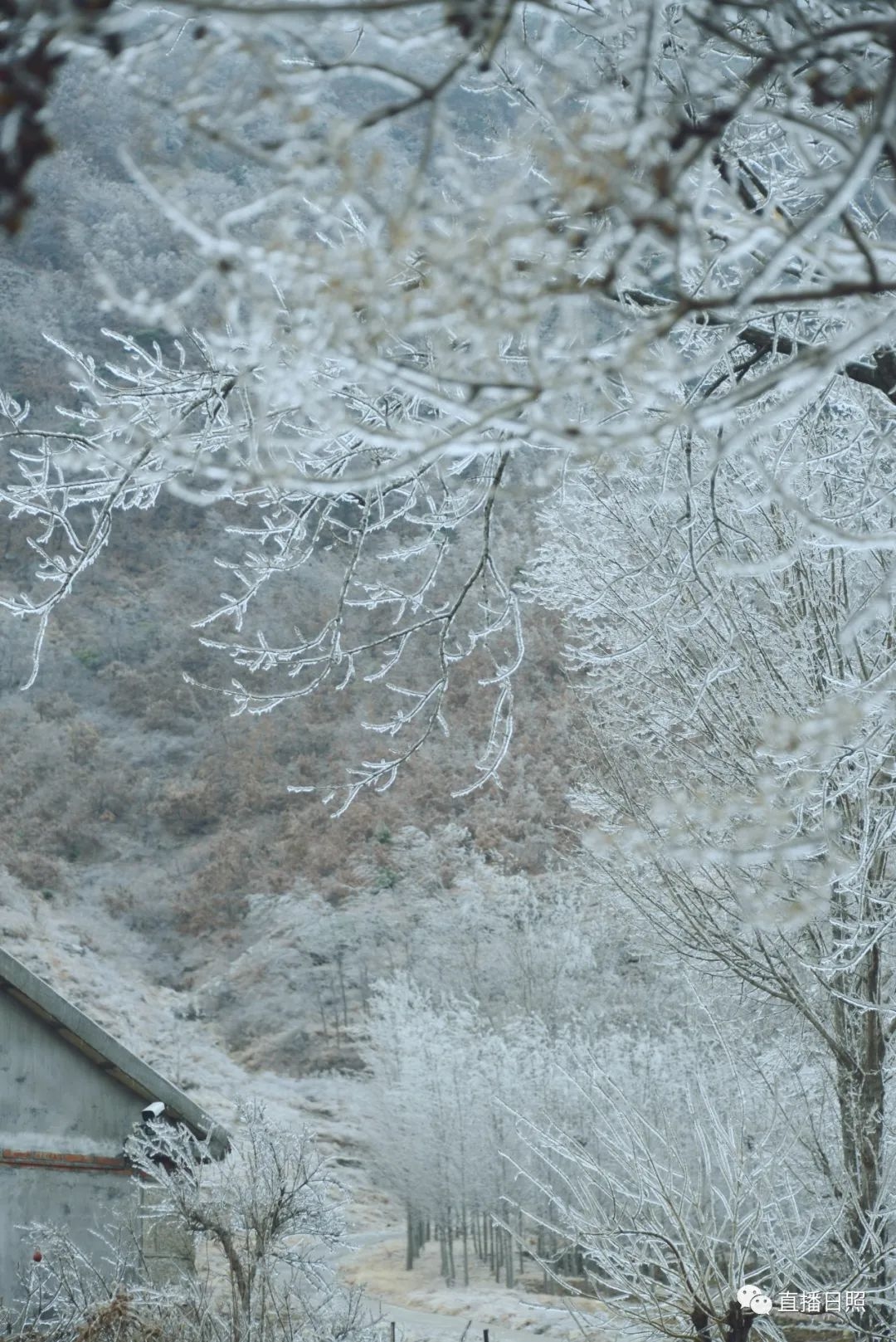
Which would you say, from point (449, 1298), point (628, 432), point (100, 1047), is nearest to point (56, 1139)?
point (100, 1047)

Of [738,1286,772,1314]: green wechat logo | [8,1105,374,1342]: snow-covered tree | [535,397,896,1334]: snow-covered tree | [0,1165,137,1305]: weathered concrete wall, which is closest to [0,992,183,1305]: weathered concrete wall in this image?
[0,1165,137,1305]: weathered concrete wall

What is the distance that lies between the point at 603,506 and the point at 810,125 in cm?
599

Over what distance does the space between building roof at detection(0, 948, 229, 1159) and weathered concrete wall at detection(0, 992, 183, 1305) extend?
0.09 meters

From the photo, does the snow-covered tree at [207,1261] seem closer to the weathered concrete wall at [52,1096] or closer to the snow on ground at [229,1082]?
the weathered concrete wall at [52,1096]

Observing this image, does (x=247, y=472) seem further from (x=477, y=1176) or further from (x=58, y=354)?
(x=58, y=354)

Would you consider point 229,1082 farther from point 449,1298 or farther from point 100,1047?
point 100,1047

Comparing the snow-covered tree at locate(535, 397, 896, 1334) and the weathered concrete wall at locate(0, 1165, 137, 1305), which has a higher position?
the snow-covered tree at locate(535, 397, 896, 1334)

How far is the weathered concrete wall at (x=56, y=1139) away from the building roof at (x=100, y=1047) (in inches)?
3.5

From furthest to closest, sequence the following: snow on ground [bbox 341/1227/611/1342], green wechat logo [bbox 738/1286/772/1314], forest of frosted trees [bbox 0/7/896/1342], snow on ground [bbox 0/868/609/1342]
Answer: snow on ground [bbox 0/868/609/1342], snow on ground [bbox 341/1227/611/1342], green wechat logo [bbox 738/1286/772/1314], forest of frosted trees [bbox 0/7/896/1342]

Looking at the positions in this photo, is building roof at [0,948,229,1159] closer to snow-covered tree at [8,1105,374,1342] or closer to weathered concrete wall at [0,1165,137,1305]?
snow-covered tree at [8,1105,374,1342]

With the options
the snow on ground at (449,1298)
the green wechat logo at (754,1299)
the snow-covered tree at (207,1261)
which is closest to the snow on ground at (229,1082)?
the snow on ground at (449,1298)

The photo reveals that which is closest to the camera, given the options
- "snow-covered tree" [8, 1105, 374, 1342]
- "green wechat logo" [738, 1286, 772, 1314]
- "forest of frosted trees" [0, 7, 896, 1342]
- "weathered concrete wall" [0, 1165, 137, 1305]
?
"forest of frosted trees" [0, 7, 896, 1342]

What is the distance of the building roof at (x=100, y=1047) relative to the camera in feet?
32.3

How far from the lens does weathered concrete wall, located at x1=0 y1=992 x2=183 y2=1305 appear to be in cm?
976
